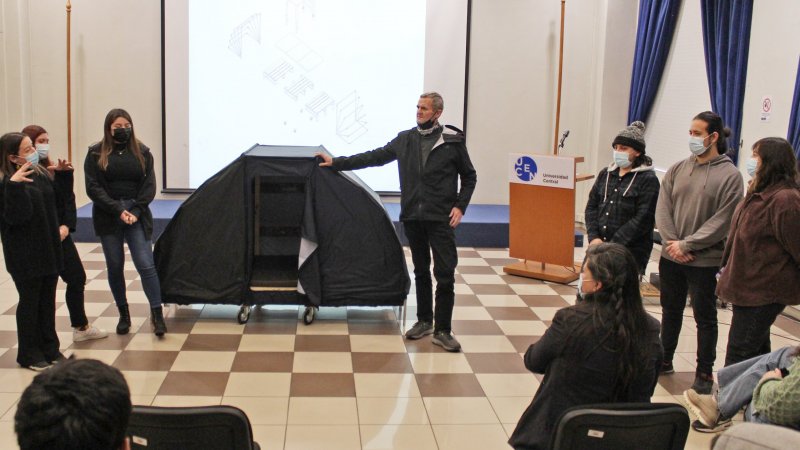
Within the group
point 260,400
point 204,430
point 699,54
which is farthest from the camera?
point 699,54

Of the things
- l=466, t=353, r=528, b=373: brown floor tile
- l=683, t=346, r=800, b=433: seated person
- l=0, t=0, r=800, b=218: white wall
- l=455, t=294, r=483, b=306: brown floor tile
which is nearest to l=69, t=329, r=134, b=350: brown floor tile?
l=466, t=353, r=528, b=373: brown floor tile

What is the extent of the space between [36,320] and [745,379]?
3.39m

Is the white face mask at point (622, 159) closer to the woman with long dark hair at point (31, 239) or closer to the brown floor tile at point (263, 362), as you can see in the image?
the brown floor tile at point (263, 362)

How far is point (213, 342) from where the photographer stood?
494 cm

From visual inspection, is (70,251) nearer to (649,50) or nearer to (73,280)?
(73,280)

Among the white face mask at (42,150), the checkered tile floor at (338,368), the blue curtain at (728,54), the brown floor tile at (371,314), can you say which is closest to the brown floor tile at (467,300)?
the checkered tile floor at (338,368)

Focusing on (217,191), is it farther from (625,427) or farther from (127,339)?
(625,427)

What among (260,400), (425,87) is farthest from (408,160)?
(425,87)

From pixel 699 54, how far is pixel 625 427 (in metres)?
Result: 5.82

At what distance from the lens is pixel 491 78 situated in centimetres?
899

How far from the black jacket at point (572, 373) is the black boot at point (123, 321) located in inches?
122

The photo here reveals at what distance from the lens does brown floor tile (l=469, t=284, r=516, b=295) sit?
20.9ft

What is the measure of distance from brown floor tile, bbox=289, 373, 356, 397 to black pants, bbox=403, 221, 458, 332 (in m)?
0.77

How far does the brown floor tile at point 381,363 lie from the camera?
4562 millimetres
